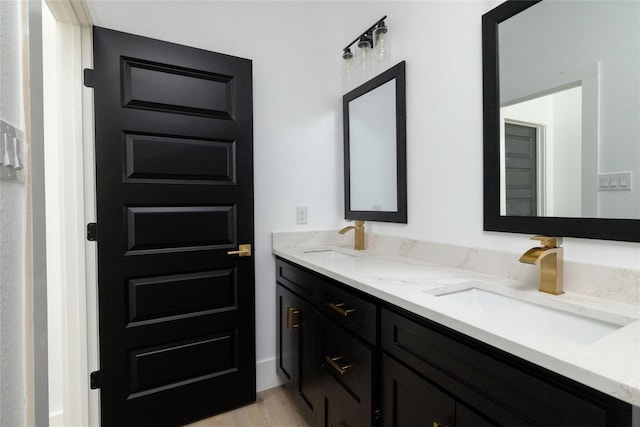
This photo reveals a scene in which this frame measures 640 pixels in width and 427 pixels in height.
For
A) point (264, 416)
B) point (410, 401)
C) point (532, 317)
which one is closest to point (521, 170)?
point (532, 317)

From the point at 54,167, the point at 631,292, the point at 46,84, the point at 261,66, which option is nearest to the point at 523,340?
the point at 631,292

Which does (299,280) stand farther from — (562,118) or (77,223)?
(562,118)

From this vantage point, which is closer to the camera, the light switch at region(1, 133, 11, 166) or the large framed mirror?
the light switch at region(1, 133, 11, 166)

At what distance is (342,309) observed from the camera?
1.26 m

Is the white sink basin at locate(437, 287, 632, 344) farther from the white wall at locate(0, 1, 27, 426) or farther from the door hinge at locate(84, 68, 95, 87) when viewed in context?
the door hinge at locate(84, 68, 95, 87)

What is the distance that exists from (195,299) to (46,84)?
134 centimetres

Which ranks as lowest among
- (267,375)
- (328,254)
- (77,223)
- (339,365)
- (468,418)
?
(267,375)

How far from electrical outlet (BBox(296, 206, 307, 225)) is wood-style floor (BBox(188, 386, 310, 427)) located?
1.07 metres

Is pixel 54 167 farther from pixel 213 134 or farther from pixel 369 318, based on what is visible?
pixel 369 318

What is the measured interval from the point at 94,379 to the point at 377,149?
190 centimetres

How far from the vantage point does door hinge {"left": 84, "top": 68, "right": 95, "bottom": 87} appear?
1485 millimetres

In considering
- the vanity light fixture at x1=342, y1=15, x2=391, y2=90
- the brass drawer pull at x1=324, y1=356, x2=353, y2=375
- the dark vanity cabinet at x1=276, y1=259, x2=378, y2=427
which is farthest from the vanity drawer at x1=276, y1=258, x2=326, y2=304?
the vanity light fixture at x1=342, y1=15, x2=391, y2=90

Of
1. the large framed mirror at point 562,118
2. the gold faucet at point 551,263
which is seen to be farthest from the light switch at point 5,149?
the large framed mirror at point 562,118

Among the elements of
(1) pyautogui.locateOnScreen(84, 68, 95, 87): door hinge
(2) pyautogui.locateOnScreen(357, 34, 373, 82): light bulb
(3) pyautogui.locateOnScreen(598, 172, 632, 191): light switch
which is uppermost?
(2) pyautogui.locateOnScreen(357, 34, 373, 82): light bulb
